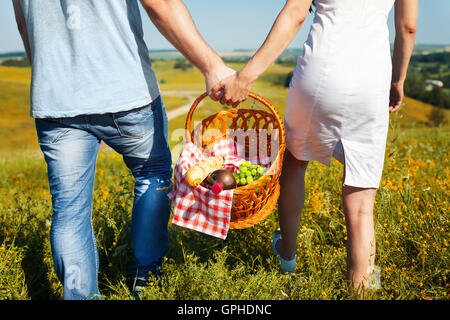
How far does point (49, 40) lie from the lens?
1.61 metres

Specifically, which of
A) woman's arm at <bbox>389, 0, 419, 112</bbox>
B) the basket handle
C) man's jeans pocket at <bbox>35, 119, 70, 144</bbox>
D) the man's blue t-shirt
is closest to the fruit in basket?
the basket handle

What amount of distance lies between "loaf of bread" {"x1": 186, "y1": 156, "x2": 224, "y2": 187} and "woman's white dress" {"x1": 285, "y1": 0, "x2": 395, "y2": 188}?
46 centimetres

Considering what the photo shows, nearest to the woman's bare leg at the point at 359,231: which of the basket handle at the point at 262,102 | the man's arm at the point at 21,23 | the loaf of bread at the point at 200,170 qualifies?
the basket handle at the point at 262,102

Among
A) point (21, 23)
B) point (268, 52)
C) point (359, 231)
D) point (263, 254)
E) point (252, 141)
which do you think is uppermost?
point (21, 23)

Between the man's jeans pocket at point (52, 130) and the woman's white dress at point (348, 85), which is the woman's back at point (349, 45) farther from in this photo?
the man's jeans pocket at point (52, 130)

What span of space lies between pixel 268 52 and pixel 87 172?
0.99 meters

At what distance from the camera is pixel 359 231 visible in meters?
1.86

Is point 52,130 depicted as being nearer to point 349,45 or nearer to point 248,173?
point 248,173

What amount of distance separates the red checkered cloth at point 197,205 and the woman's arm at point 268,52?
35 cm

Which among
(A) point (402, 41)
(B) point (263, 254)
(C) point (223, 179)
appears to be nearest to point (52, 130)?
(C) point (223, 179)

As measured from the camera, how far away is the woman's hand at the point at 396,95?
210 centimetres

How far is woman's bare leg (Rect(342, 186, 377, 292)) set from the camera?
1.84 m

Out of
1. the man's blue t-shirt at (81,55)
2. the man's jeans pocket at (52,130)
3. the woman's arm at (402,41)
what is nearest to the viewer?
Result: the man's blue t-shirt at (81,55)
